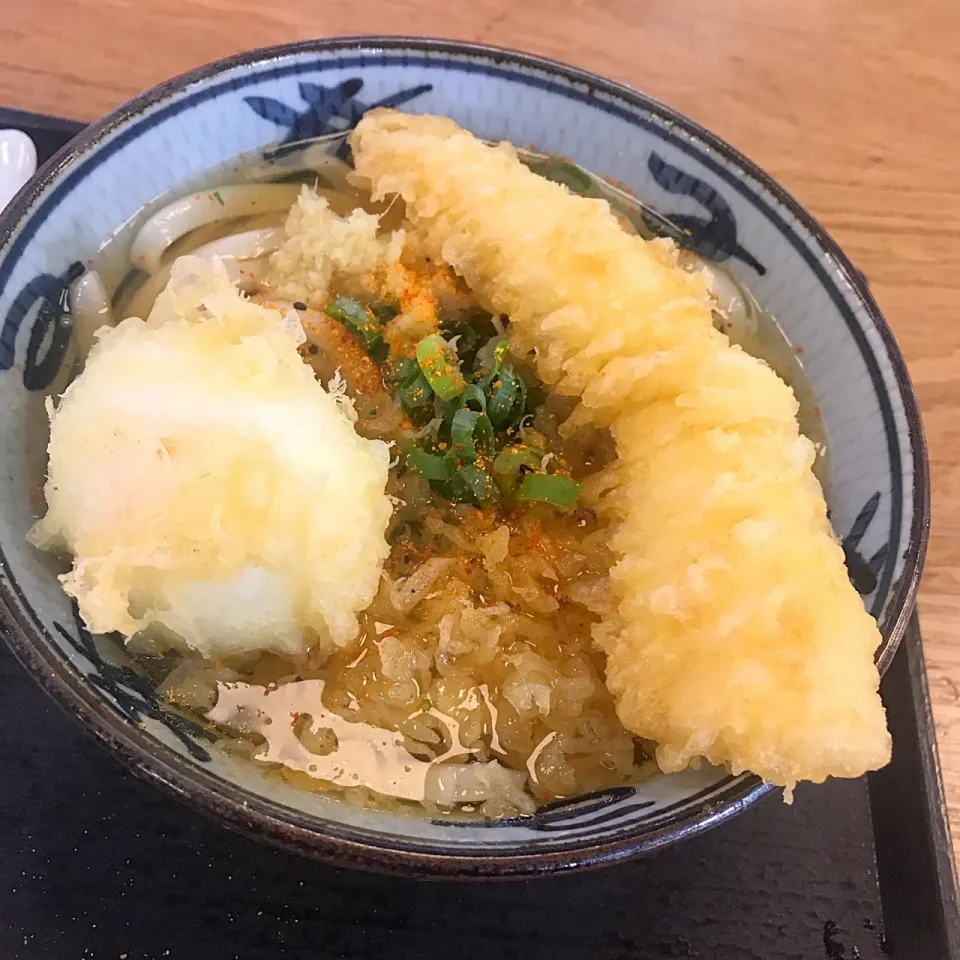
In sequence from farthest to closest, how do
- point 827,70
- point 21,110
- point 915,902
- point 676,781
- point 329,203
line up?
point 827,70
point 21,110
point 329,203
point 915,902
point 676,781

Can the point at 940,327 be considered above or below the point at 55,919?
above

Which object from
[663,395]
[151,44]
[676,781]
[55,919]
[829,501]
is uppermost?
[151,44]

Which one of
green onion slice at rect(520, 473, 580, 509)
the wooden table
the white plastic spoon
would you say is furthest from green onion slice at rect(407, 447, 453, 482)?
the wooden table

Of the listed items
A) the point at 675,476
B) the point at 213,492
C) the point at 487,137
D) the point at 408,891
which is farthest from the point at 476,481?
the point at 487,137

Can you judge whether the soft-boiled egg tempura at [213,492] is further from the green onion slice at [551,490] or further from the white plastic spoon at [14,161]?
the white plastic spoon at [14,161]

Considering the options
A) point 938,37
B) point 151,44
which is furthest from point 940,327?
Answer: point 151,44

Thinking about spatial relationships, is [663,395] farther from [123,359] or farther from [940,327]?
[940,327]

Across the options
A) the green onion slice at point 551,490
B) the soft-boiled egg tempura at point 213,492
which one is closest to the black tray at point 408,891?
the soft-boiled egg tempura at point 213,492

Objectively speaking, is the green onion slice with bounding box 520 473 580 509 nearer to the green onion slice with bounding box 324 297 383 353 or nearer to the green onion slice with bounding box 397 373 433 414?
the green onion slice with bounding box 397 373 433 414

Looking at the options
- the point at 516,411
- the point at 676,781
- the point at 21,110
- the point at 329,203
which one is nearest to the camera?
the point at 676,781

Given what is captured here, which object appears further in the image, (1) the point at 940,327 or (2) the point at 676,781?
(1) the point at 940,327
